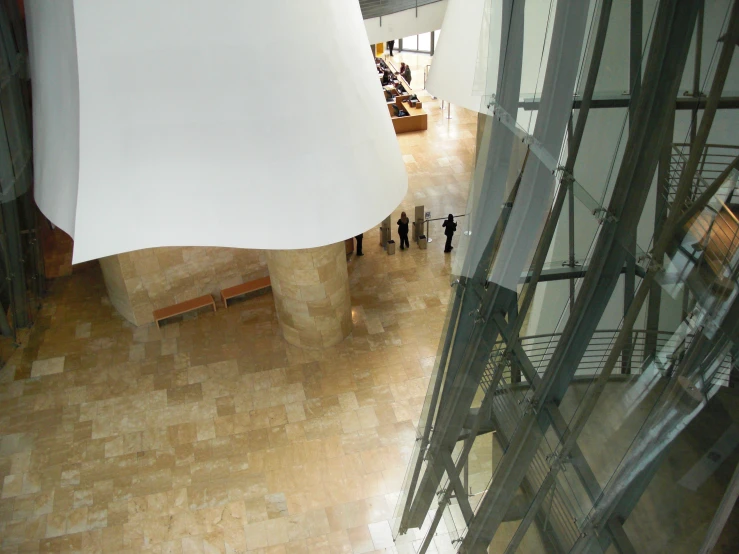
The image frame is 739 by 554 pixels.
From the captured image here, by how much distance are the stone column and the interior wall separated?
2.04 meters

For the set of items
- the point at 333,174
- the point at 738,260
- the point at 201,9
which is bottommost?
the point at 333,174

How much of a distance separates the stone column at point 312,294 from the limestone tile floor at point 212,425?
1.20 ft

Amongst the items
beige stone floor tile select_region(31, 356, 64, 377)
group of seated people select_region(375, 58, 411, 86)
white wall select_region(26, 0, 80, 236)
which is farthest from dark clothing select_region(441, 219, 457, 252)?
group of seated people select_region(375, 58, 411, 86)

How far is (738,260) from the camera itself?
10.7ft

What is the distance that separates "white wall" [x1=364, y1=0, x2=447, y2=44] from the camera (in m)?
15.2

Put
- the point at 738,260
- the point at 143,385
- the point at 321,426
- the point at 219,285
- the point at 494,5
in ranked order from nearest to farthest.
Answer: the point at 738,260 → the point at 494,5 → the point at 321,426 → the point at 143,385 → the point at 219,285

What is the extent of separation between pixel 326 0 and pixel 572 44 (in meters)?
3.61

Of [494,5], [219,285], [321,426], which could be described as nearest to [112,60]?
[494,5]

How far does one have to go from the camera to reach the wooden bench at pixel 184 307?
46.8 ft

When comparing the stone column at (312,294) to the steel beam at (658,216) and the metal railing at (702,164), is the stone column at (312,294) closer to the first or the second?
the steel beam at (658,216)

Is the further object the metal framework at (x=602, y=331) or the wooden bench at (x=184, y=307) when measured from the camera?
the wooden bench at (x=184, y=307)

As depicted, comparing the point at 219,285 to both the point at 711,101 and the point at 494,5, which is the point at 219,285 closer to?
the point at 494,5

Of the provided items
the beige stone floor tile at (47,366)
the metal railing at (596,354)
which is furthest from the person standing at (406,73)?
the metal railing at (596,354)

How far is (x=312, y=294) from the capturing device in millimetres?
12938
